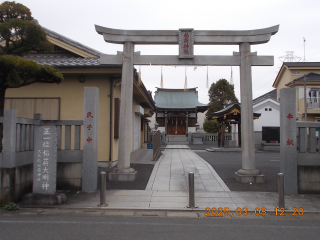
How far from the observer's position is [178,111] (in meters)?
38.7

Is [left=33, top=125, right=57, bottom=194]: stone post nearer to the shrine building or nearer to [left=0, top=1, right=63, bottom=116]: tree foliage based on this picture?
[left=0, top=1, right=63, bottom=116]: tree foliage

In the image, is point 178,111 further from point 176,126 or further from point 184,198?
point 184,198

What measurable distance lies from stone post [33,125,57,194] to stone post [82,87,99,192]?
1227 millimetres

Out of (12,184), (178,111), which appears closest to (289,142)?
(12,184)

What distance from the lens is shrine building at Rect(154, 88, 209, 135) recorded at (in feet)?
126

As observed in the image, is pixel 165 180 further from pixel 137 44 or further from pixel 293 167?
pixel 137 44

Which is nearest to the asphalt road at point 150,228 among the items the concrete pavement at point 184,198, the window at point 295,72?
the concrete pavement at point 184,198

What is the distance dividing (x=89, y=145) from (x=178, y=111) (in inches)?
1218

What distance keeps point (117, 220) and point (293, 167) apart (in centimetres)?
539

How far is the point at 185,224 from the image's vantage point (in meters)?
5.68

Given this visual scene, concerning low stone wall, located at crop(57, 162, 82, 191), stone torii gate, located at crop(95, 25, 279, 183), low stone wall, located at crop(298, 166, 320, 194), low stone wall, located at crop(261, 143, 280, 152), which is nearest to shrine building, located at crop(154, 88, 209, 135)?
low stone wall, located at crop(261, 143, 280, 152)

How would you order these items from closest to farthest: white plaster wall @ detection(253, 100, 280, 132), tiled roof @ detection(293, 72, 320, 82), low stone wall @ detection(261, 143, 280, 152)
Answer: low stone wall @ detection(261, 143, 280, 152)
tiled roof @ detection(293, 72, 320, 82)
white plaster wall @ detection(253, 100, 280, 132)

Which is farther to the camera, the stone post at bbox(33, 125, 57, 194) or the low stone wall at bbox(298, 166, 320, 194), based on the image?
the low stone wall at bbox(298, 166, 320, 194)

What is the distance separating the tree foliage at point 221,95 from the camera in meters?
39.6
